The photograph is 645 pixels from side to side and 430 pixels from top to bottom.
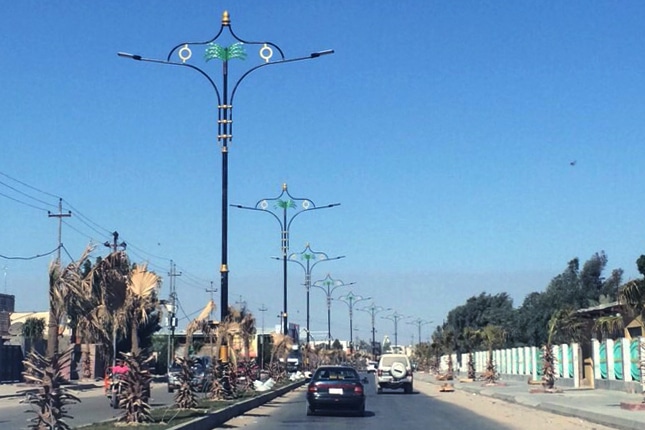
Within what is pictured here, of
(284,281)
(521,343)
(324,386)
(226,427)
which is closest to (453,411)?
(324,386)

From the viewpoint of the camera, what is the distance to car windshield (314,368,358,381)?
1142 inches

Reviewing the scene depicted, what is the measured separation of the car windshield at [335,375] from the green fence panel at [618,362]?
15835 millimetres

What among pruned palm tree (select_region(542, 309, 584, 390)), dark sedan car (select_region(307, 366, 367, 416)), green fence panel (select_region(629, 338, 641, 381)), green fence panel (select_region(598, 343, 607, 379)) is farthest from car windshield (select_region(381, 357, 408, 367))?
dark sedan car (select_region(307, 366, 367, 416))

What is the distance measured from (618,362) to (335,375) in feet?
55.8

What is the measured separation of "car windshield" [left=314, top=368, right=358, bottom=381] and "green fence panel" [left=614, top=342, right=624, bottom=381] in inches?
623

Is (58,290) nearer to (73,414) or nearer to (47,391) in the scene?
(47,391)

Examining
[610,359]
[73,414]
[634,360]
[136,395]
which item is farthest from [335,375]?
[610,359]

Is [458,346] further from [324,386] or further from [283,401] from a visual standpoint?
[324,386]

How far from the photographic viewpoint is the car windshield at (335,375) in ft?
95.1

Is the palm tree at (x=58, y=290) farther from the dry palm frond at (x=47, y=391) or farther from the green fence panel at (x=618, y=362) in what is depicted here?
the green fence panel at (x=618, y=362)

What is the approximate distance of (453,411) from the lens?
3019cm

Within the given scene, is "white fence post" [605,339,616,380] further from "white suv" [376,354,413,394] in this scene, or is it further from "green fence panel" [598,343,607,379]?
"white suv" [376,354,413,394]

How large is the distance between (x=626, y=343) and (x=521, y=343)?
4816 cm

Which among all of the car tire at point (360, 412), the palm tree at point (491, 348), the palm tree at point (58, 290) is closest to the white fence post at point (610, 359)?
the palm tree at point (491, 348)
